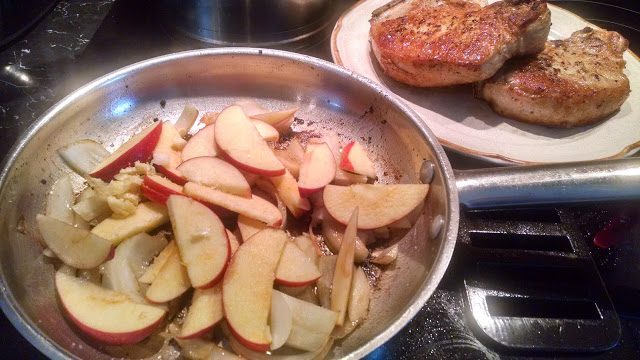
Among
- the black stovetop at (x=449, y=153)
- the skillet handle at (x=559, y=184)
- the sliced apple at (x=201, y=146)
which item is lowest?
the black stovetop at (x=449, y=153)

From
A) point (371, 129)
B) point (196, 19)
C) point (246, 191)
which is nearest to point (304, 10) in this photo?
point (196, 19)

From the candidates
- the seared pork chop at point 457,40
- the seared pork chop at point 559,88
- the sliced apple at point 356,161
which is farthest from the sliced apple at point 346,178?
the seared pork chop at point 559,88

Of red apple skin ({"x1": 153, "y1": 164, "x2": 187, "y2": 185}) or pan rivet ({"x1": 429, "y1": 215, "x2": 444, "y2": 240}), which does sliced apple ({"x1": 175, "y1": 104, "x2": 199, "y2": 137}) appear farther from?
pan rivet ({"x1": 429, "y1": 215, "x2": 444, "y2": 240})

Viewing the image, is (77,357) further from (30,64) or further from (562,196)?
(30,64)

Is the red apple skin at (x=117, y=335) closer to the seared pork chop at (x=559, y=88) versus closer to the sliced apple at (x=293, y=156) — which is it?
the sliced apple at (x=293, y=156)

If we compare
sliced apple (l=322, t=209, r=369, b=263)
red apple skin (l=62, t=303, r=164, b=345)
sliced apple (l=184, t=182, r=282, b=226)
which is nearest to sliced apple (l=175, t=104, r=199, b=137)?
sliced apple (l=184, t=182, r=282, b=226)

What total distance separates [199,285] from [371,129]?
33.2 inches

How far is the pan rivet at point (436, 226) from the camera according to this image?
1.15 m

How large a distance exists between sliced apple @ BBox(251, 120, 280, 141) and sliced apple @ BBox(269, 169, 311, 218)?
0.19 metres

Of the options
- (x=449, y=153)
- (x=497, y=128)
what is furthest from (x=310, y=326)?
(x=497, y=128)

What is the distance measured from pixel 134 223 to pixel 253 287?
397 millimetres

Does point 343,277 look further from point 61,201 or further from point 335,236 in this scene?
point 61,201

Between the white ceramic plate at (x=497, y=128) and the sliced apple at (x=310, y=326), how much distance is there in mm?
912

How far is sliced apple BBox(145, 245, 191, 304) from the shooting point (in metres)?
0.98
